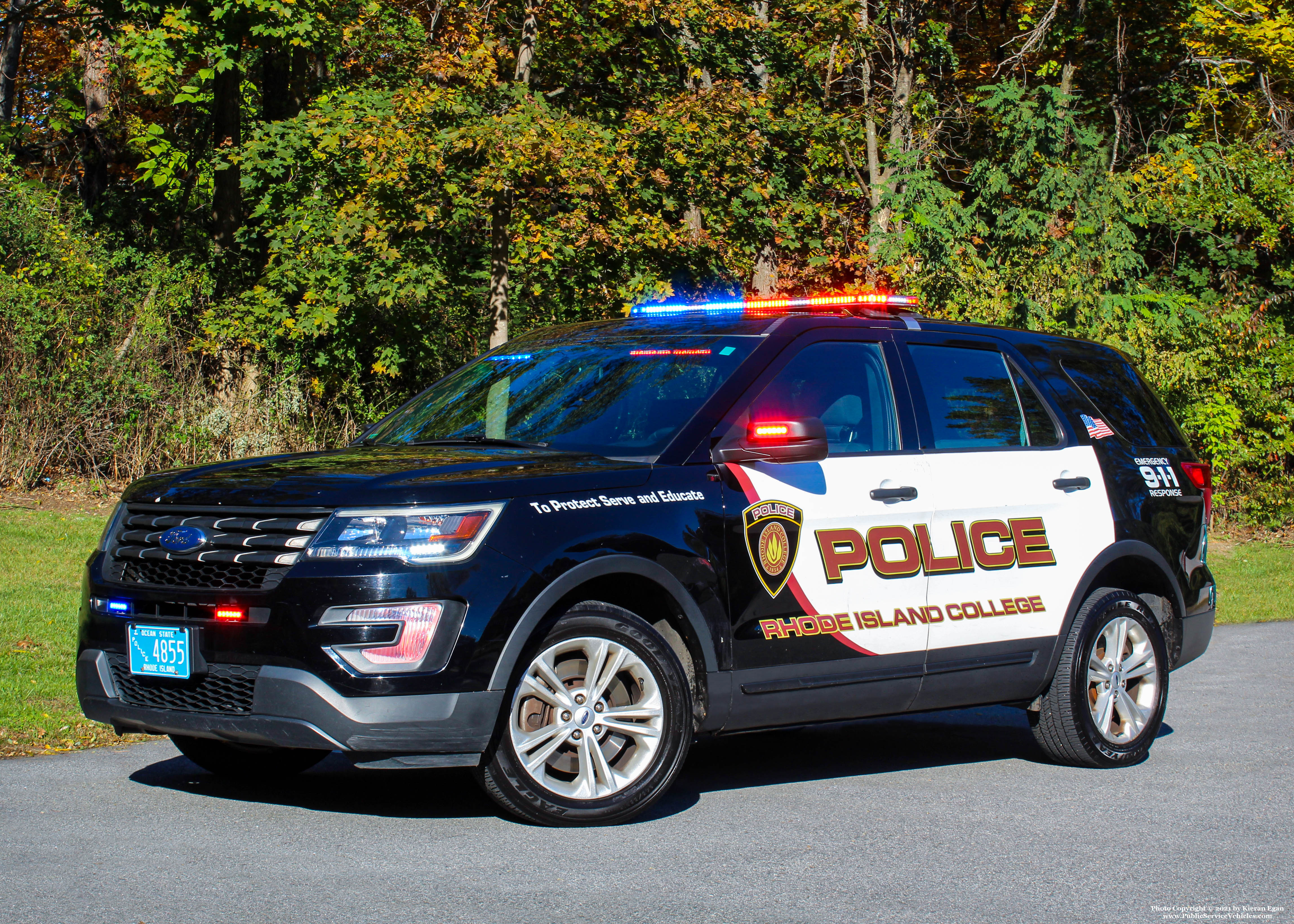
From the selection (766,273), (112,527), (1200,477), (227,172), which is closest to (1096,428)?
(1200,477)

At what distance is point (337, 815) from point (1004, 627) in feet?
9.71

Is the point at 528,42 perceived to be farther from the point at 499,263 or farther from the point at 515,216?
the point at 515,216

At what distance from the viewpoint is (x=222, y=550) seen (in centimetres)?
513

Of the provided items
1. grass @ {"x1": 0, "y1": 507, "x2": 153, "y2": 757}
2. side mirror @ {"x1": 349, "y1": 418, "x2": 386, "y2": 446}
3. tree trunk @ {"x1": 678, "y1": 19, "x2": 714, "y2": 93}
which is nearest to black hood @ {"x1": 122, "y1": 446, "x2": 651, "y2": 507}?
side mirror @ {"x1": 349, "y1": 418, "x2": 386, "y2": 446}

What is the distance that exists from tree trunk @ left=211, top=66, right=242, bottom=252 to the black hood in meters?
17.4

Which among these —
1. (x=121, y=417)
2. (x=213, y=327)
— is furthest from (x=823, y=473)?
(x=213, y=327)

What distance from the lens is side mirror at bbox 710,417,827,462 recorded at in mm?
5594

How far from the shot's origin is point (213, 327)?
19391 mm

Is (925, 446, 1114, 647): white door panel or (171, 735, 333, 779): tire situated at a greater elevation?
(925, 446, 1114, 647): white door panel

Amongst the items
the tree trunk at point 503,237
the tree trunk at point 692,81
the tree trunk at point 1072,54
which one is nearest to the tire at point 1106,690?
the tree trunk at point 503,237

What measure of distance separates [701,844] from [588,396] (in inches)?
76.2

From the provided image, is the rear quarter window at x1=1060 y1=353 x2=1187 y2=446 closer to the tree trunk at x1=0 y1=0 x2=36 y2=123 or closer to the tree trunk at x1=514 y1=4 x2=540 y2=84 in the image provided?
the tree trunk at x1=514 y1=4 x2=540 y2=84

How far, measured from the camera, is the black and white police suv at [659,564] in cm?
499

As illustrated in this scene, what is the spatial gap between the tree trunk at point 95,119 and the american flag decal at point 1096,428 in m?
20.6
